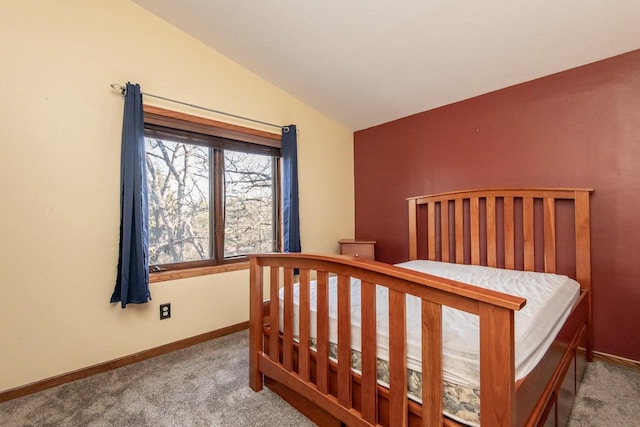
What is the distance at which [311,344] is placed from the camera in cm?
146

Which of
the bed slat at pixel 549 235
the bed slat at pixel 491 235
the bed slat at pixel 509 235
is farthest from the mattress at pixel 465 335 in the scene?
the bed slat at pixel 491 235

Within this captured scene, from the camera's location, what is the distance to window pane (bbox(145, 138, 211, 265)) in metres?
2.39

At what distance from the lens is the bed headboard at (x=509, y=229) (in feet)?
7.02

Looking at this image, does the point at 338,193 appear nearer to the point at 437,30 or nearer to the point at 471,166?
the point at 471,166

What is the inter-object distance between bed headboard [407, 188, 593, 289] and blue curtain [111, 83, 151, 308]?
2415 millimetres

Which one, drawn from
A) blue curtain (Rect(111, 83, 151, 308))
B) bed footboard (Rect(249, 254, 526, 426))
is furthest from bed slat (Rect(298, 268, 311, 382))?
blue curtain (Rect(111, 83, 151, 308))

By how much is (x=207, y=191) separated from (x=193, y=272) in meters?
0.73

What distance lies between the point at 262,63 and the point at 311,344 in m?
2.44

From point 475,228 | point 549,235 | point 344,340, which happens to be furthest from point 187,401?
point 549,235

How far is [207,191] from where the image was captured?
105 inches

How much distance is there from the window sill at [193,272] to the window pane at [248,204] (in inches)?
5.1

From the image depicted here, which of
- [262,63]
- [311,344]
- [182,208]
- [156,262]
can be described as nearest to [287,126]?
[262,63]

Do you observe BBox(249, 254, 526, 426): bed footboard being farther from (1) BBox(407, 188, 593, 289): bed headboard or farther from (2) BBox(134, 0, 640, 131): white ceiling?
(1) BBox(407, 188, 593, 289): bed headboard

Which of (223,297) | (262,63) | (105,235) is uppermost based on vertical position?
(262,63)
